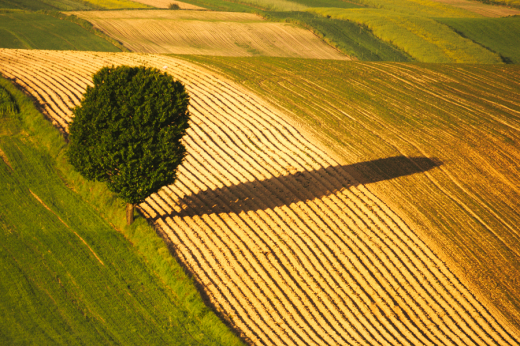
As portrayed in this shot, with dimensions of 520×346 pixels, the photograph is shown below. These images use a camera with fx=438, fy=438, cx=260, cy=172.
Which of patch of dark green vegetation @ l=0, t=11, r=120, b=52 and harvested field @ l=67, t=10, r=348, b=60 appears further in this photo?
harvested field @ l=67, t=10, r=348, b=60

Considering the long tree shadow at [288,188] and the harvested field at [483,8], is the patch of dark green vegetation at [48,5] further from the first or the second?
the harvested field at [483,8]

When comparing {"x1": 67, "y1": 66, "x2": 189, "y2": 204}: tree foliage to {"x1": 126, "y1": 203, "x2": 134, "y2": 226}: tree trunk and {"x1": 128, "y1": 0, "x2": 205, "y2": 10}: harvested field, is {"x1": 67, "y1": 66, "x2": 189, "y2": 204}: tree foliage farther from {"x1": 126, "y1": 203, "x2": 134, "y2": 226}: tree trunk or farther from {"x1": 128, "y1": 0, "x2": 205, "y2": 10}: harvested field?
{"x1": 128, "y1": 0, "x2": 205, "y2": 10}: harvested field

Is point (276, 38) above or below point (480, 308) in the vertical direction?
above

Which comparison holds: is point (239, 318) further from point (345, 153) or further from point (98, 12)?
point (98, 12)

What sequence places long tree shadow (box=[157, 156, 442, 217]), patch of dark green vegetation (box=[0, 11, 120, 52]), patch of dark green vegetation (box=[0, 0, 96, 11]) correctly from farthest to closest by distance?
patch of dark green vegetation (box=[0, 0, 96, 11]) → patch of dark green vegetation (box=[0, 11, 120, 52]) → long tree shadow (box=[157, 156, 442, 217])

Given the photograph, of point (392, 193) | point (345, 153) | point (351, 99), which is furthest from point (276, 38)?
point (392, 193)

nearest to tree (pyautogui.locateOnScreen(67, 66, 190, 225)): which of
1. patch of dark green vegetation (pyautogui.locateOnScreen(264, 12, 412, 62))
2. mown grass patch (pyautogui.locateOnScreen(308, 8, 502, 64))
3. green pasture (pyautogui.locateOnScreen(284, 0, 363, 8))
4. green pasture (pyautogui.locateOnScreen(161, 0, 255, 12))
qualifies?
patch of dark green vegetation (pyautogui.locateOnScreen(264, 12, 412, 62))

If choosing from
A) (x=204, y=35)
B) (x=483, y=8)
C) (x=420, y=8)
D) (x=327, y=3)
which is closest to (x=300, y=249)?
(x=204, y=35)

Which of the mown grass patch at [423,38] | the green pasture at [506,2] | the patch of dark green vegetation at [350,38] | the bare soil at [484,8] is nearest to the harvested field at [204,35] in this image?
the patch of dark green vegetation at [350,38]
